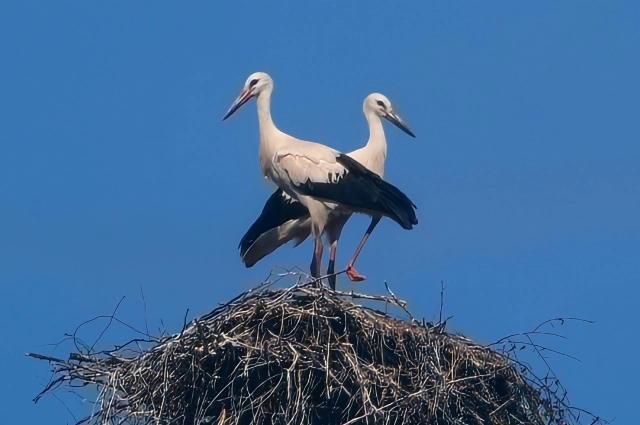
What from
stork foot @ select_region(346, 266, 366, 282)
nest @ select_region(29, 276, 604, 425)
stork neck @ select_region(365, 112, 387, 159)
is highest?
stork neck @ select_region(365, 112, 387, 159)

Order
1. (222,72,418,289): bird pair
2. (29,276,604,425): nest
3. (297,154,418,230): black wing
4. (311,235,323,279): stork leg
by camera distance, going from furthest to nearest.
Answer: (311,235,323,279): stork leg
(222,72,418,289): bird pair
(297,154,418,230): black wing
(29,276,604,425): nest

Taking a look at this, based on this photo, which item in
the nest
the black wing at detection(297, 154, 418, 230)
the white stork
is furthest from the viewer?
the white stork

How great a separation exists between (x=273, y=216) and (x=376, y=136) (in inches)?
33.8

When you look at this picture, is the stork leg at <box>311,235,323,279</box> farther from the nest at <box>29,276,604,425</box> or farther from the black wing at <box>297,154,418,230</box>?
the nest at <box>29,276,604,425</box>

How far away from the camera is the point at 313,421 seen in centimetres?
820

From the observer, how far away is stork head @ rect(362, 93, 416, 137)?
10906 mm

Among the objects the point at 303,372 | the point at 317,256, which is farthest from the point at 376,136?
the point at 303,372

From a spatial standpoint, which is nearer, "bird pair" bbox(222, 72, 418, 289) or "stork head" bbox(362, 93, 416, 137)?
"bird pair" bbox(222, 72, 418, 289)

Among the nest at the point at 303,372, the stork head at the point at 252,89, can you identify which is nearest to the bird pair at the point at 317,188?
the stork head at the point at 252,89

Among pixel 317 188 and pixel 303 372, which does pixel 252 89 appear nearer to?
pixel 317 188

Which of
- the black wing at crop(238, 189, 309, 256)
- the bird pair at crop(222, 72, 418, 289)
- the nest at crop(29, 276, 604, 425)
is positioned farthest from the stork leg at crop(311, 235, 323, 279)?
the nest at crop(29, 276, 604, 425)

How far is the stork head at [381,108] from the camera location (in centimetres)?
1091

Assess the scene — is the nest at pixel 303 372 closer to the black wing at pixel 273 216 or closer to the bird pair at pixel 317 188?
the bird pair at pixel 317 188

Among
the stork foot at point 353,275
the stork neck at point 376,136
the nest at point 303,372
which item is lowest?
the nest at point 303,372
